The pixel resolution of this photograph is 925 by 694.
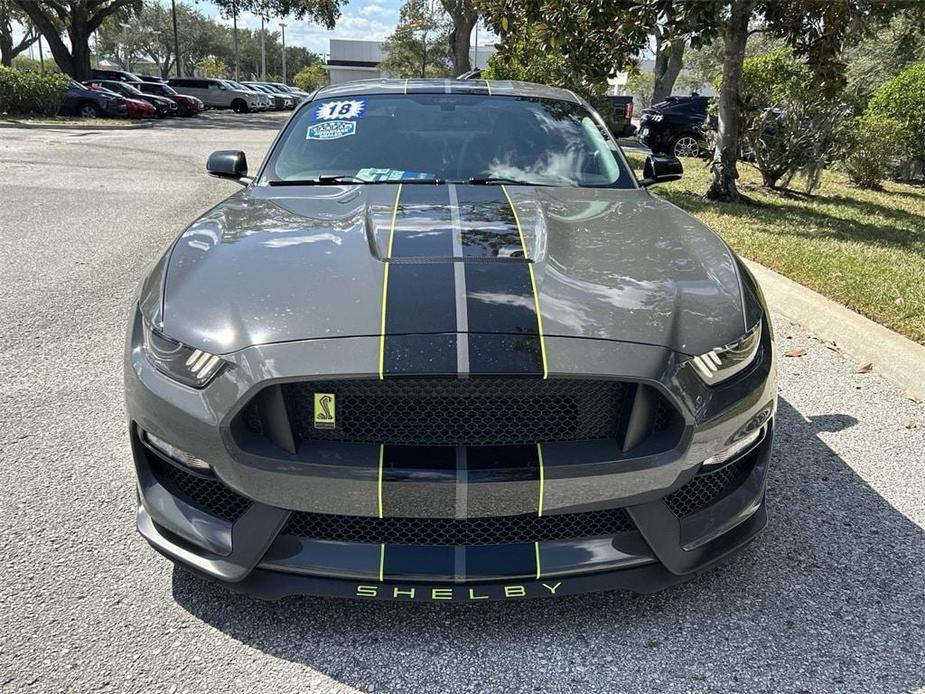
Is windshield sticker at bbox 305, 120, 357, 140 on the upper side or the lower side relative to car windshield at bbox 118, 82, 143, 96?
upper

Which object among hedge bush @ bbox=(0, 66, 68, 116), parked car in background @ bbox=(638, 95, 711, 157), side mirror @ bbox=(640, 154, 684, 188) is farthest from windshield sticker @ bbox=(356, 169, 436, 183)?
hedge bush @ bbox=(0, 66, 68, 116)

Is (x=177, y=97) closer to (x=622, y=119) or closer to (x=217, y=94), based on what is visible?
(x=217, y=94)

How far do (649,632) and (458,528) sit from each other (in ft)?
2.22

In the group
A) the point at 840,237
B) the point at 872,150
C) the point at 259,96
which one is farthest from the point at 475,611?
the point at 259,96

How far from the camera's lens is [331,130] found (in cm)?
349

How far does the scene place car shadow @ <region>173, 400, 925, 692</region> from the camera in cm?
194

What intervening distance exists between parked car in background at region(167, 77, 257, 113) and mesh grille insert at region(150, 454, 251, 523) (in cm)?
4220

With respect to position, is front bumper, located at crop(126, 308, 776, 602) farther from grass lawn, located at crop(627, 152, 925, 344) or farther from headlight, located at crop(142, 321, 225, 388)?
grass lawn, located at crop(627, 152, 925, 344)

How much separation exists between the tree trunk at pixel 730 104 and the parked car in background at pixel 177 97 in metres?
30.1

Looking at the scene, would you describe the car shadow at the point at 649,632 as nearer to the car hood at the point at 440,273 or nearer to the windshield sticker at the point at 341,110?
the car hood at the point at 440,273

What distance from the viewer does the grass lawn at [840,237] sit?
15.7 feet

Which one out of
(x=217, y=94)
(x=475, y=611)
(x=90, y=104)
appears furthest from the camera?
(x=217, y=94)

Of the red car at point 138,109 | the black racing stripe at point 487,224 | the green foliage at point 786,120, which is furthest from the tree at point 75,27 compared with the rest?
the black racing stripe at point 487,224

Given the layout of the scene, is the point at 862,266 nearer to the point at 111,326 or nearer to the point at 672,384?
the point at 672,384
